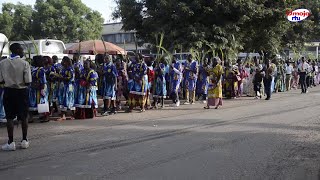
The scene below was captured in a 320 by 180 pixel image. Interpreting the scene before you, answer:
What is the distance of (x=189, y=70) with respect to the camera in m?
15.1

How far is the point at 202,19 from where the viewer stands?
71.1 feet

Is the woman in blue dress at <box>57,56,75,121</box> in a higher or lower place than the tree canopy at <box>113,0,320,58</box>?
lower

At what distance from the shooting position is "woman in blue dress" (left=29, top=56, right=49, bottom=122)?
34.4 feet

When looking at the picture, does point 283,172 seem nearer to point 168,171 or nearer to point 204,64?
point 168,171

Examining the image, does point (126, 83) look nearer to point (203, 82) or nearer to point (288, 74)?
point (203, 82)

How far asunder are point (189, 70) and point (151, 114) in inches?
124

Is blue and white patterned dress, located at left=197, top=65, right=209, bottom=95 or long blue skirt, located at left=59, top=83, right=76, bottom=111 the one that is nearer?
long blue skirt, located at left=59, top=83, right=76, bottom=111

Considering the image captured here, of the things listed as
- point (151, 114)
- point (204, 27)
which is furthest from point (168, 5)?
point (151, 114)

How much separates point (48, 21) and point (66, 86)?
3010 cm

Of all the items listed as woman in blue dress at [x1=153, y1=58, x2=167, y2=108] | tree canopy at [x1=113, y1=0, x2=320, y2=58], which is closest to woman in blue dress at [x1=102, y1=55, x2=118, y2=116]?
woman in blue dress at [x1=153, y1=58, x2=167, y2=108]

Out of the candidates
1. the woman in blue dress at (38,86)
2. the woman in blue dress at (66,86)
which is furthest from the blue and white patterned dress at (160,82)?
the woman in blue dress at (38,86)

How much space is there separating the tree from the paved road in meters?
29.4

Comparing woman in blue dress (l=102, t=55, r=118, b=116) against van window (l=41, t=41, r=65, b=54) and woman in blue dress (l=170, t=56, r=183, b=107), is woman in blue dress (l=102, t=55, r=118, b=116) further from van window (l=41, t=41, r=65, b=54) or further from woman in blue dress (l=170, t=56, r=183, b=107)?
van window (l=41, t=41, r=65, b=54)
